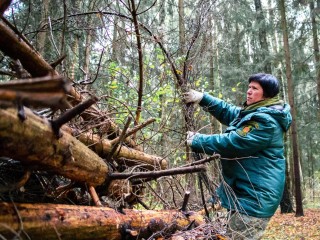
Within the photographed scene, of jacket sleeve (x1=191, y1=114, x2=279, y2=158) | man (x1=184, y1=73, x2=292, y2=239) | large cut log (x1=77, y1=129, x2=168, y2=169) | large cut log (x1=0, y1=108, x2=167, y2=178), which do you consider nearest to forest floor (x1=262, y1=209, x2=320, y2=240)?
large cut log (x1=77, y1=129, x2=168, y2=169)

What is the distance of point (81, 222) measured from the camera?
102 inches

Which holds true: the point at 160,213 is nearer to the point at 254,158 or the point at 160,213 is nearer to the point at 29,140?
the point at 254,158

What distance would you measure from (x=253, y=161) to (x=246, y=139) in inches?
11.7

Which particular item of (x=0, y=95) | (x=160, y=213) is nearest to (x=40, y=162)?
(x=0, y=95)

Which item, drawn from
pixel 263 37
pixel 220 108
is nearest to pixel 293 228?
pixel 220 108

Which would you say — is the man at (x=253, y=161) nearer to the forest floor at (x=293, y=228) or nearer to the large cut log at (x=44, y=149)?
the large cut log at (x=44, y=149)

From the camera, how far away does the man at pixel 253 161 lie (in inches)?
134

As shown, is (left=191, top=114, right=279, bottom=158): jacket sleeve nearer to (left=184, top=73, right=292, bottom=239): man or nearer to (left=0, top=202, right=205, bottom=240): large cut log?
(left=184, top=73, right=292, bottom=239): man

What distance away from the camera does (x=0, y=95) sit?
1229mm

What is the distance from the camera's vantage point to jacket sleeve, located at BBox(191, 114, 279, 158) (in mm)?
3383

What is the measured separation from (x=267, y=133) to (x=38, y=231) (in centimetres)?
229

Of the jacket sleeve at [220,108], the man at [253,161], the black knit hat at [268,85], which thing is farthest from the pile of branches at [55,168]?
the black knit hat at [268,85]

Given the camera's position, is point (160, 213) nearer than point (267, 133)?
No

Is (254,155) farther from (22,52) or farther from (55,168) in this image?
(22,52)
